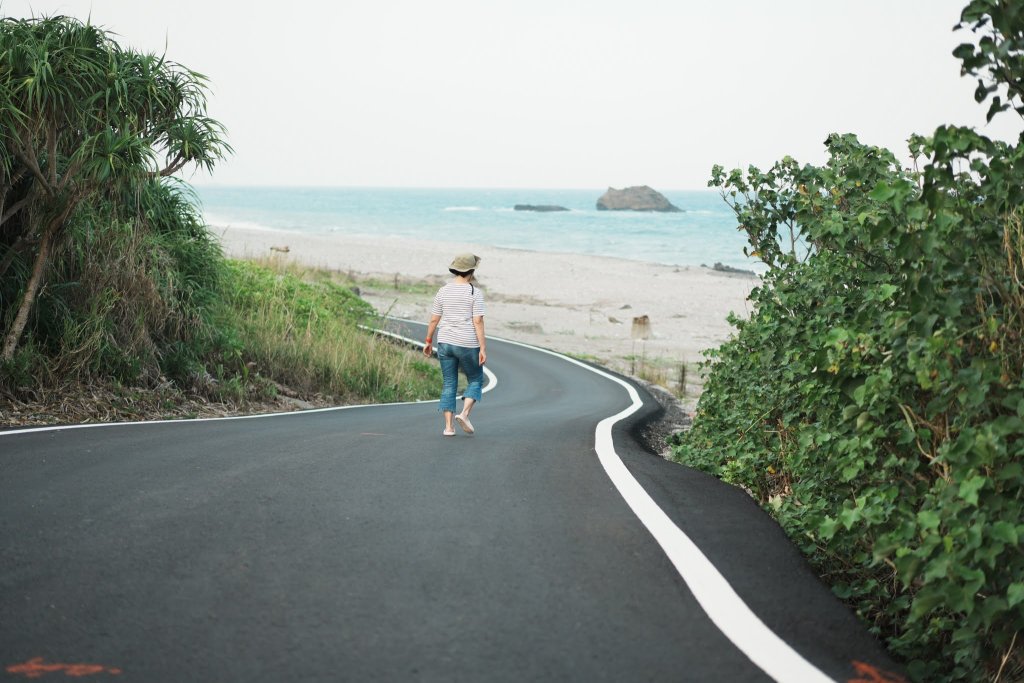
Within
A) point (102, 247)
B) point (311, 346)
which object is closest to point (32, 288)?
point (102, 247)

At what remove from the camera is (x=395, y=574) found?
4625 mm

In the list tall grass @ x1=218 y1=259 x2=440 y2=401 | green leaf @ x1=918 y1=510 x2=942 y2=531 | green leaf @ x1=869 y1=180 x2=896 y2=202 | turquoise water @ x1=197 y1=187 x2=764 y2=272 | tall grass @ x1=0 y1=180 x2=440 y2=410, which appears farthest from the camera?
turquoise water @ x1=197 y1=187 x2=764 y2=272

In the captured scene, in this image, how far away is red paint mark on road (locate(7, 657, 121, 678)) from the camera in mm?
3496

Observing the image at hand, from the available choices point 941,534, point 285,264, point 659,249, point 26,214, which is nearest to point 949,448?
point 941,534

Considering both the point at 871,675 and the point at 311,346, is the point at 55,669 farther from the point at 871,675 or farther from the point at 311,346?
the point at 311,346

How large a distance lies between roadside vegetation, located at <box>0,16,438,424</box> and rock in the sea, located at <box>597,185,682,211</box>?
6678 inches

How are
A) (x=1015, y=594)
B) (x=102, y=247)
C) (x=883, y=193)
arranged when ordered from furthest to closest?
(x=102, y=247) → (x=883, y=193) → (x=1015, y=594)

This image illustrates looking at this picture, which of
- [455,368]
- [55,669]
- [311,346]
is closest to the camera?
[55,669]

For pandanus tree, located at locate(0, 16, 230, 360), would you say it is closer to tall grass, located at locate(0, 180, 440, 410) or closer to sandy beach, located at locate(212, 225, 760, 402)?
tall grass, located at locate(0, 180, 440, 410)

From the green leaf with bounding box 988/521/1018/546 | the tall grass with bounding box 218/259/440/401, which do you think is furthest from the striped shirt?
the tall grass with bounding box 218/259/440/401

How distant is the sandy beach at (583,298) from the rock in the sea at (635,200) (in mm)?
104110

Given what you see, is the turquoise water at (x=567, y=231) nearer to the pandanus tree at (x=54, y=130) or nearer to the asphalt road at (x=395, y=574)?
the pandanus tree at (x=54, y=130)

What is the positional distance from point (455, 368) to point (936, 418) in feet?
19.2

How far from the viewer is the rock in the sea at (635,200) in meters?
182
